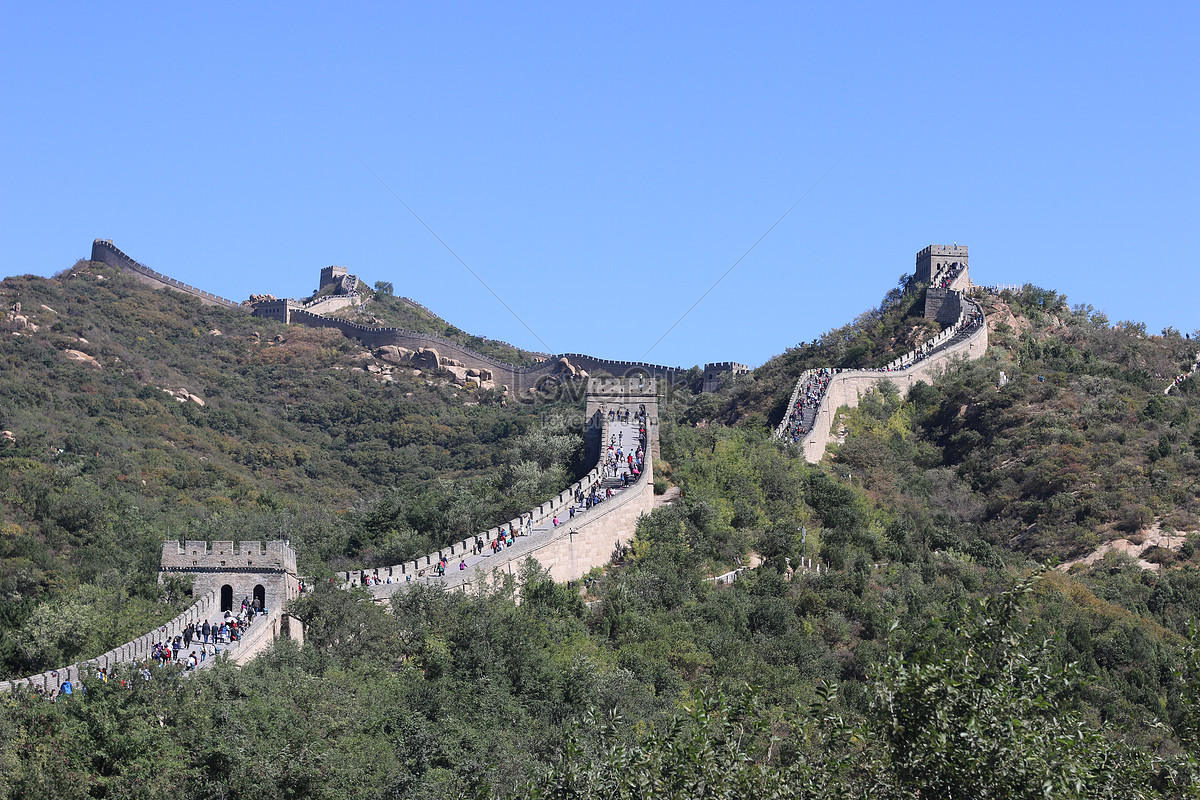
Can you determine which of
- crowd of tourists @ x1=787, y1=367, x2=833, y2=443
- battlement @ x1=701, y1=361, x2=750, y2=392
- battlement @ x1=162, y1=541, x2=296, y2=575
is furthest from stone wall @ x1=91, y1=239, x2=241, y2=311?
battlement @ x1=162, y1=541, x2=296, y2=575

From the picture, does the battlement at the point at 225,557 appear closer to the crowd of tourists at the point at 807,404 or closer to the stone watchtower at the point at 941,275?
the crowd of tourists at the point at 807,404

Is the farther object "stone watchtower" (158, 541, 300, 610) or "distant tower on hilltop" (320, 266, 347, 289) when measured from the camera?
"distant tower on hilltop" (320, 266, 347, 289)

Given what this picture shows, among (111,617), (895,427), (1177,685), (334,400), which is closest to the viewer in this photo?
(111,617)

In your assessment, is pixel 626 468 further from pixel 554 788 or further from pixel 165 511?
pixel 554 788

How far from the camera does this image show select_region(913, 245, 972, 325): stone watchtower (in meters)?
66.1

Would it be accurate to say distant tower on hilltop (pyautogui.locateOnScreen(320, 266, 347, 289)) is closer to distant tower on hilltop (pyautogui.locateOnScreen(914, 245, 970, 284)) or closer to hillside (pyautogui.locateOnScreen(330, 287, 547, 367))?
hillside (pyautogui.locateOnScreen(330, 287, 547, 367))

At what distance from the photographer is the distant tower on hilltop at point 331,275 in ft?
361

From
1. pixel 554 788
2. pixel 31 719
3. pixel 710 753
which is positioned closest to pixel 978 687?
pixel 710 753

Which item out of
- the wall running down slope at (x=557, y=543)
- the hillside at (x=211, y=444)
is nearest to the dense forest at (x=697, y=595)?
the hillside at (x=211, y=444)

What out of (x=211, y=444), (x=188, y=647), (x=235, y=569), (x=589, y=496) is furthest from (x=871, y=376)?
(x=188, y=647)

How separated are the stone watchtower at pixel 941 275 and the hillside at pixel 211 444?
55.5 feet

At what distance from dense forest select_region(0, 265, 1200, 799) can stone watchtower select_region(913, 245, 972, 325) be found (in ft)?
4.32

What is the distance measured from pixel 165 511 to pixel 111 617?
822 inches

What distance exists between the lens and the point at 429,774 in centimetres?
2564
